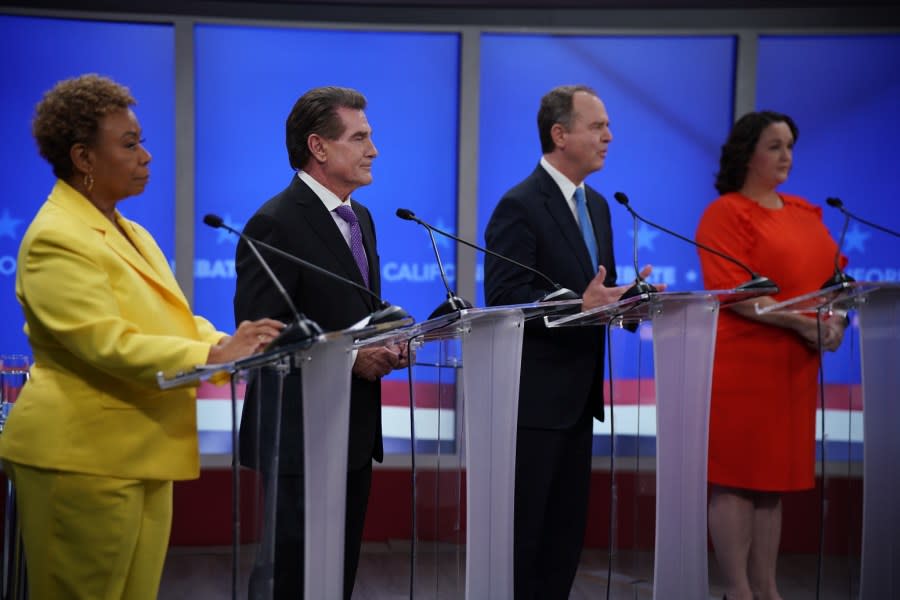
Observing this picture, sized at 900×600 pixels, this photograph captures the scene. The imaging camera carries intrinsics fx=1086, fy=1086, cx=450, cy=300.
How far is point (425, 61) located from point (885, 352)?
3055 millimetres

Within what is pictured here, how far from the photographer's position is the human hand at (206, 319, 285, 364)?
2197 millimetres

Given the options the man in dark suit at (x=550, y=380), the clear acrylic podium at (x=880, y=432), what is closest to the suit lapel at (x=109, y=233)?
the man in dark suit at (x=550, y=380)

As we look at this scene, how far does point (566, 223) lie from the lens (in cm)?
348

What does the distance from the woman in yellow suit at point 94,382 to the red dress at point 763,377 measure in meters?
2.06

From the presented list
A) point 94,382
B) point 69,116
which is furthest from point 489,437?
point 69,116

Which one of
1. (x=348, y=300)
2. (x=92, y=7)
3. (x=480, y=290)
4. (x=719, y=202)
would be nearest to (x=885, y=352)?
(x=719, y=202)

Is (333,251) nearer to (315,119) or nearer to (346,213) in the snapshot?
(346,213)

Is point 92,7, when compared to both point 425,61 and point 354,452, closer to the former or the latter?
point 425,61

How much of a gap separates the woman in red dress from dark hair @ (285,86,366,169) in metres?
1.54

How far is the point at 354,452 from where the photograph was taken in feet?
8.99

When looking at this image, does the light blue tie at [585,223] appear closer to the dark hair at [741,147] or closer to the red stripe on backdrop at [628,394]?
the red stripe on backdrop at [628,394]

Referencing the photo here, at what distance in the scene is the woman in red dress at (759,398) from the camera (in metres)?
3.73

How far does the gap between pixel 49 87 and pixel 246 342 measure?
11.2 feet

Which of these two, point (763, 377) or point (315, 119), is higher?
point (315, 119)
